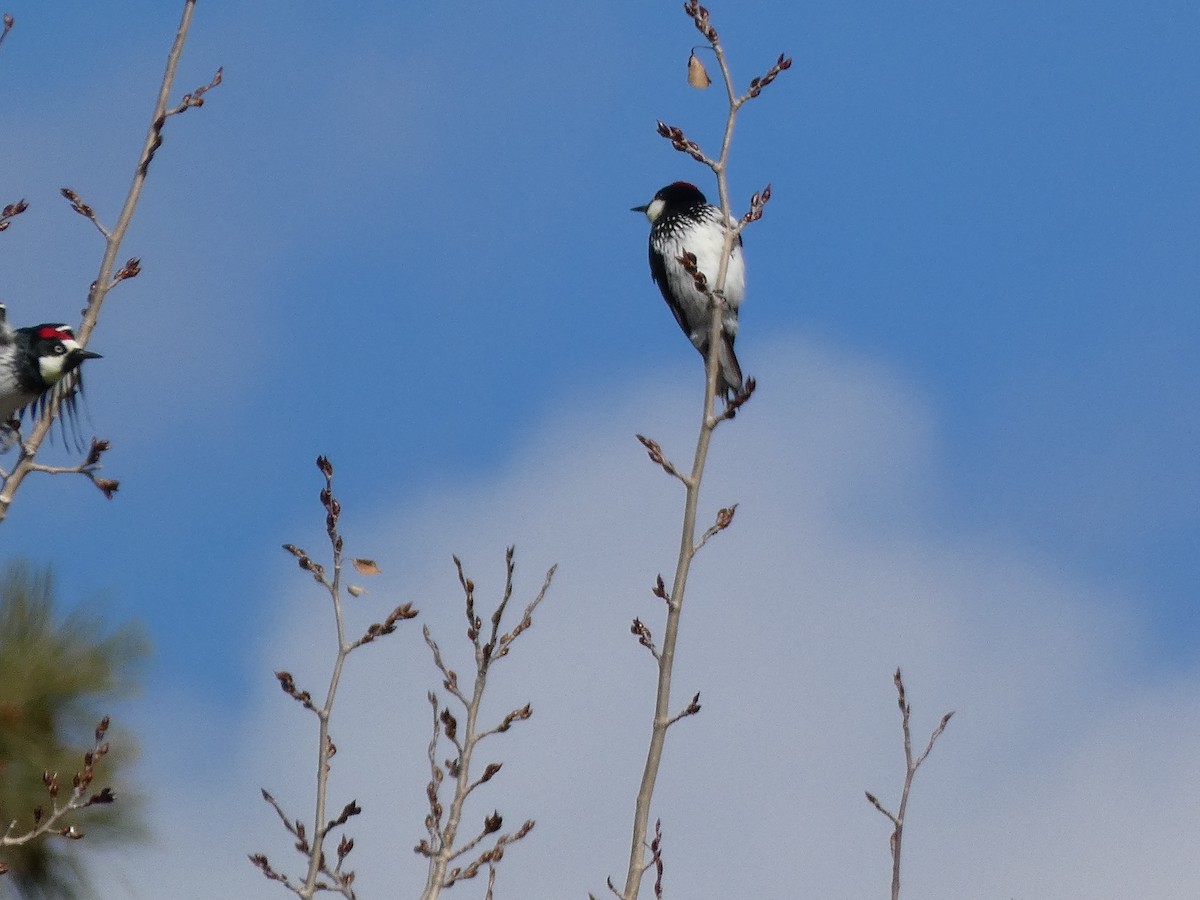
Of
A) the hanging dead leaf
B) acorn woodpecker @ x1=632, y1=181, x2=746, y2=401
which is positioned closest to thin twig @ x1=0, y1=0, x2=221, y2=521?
the hanging dead leaf

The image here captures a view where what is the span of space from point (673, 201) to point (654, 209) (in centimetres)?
14

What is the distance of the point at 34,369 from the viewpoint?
20.4 ft

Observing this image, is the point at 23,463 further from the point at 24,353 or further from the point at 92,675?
the point at 24,353

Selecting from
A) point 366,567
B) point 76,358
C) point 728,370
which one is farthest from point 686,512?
point 728,370

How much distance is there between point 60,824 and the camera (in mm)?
5348

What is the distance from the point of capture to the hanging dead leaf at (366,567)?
12.6 feet

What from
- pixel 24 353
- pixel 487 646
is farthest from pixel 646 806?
pixel 24 353

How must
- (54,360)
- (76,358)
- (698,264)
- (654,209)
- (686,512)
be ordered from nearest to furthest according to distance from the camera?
(686,512) → (76,358) → (54,360) → (698,264) → (654,209)

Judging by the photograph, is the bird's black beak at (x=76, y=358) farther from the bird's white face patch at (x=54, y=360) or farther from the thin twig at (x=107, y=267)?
the thin twig at (x=107, y=267)

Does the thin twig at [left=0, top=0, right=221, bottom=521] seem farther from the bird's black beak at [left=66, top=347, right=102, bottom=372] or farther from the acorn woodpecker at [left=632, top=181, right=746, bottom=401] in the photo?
the acorn woodpecker at [left=632, top=181, right=746, bottom=401]

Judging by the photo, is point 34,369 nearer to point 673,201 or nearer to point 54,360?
point 54,360

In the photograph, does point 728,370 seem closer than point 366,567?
No

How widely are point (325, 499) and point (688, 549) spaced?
1065 mm

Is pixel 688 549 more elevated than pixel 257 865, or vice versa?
pixel 688 549
